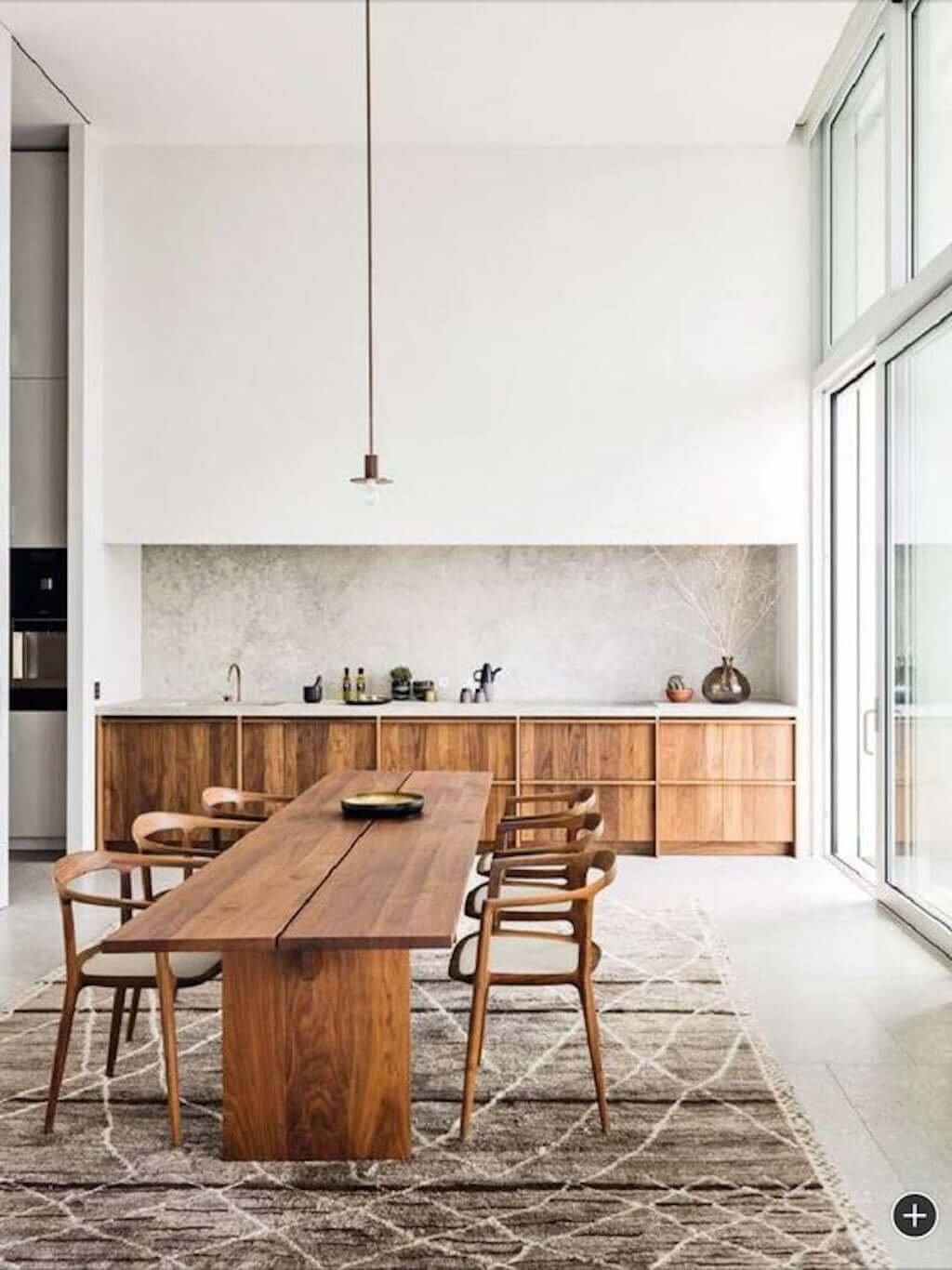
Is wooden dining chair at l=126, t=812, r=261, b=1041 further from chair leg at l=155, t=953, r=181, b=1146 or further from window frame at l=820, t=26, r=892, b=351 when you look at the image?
window frame at l=820, t=26, r=892, b=351

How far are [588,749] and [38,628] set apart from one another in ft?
10.7

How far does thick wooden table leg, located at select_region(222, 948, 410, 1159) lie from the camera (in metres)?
3.31

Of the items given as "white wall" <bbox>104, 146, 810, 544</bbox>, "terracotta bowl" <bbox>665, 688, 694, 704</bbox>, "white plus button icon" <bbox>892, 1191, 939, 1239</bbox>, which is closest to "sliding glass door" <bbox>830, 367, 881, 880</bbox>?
"white wall" <bbox>104, 146, 810, 544</bbox>

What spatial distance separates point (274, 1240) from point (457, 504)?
5.31 meters

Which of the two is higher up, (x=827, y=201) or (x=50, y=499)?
(x=827, y=201)

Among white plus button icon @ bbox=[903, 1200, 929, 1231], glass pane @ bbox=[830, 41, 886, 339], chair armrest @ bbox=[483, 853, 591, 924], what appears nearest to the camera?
white plus button icon @ bbox=[903, 1200, 929, 1231]

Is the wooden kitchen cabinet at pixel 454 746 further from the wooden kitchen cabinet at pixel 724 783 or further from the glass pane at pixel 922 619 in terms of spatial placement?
the glass pane at pixel 922 619

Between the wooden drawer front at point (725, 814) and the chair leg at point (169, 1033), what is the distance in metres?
4.47

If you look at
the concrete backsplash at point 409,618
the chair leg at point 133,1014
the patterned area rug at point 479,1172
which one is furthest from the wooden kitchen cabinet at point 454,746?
the chair leg at point 133,1014

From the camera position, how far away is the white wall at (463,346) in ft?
25.3

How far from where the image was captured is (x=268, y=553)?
8.38m

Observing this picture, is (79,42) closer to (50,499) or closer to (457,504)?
(50,499)

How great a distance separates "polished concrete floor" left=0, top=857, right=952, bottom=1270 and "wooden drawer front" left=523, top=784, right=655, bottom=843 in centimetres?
16

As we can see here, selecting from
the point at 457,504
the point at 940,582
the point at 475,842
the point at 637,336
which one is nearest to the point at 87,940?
the point at 475,842
